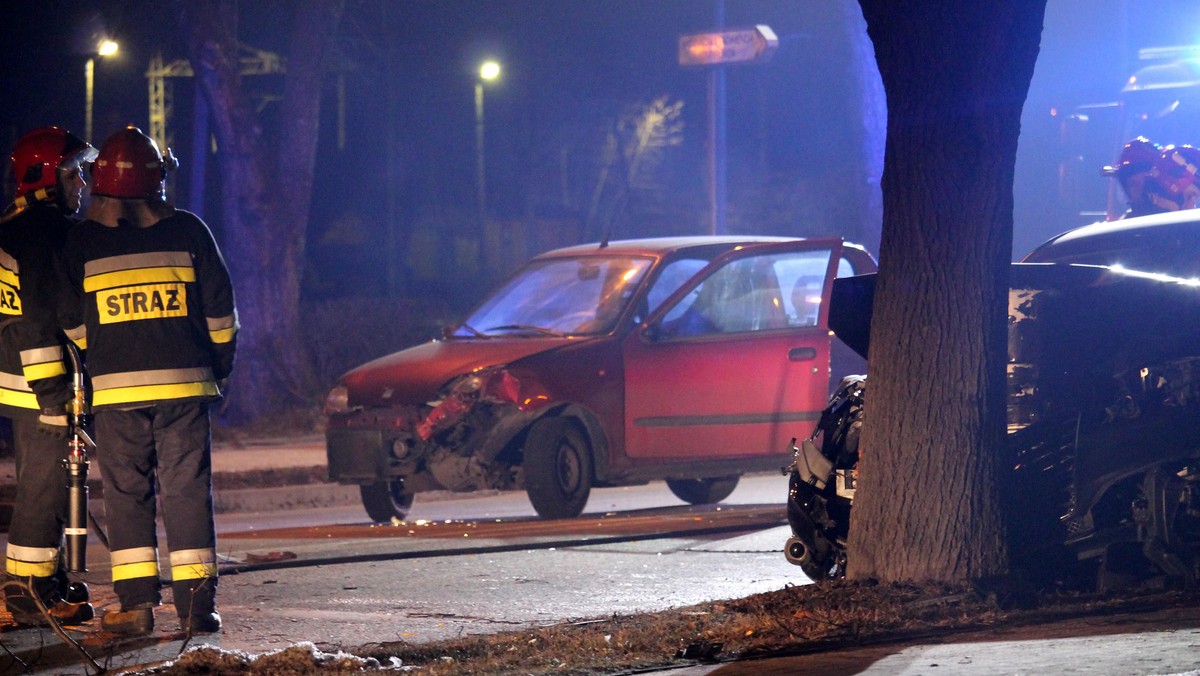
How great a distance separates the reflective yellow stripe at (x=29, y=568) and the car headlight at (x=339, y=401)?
13.3ft

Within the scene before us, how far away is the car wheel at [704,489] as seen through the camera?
11.6 metres

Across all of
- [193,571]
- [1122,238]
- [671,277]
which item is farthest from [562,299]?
[193,571]

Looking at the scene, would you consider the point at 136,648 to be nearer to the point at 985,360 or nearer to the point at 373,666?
the point at 373,666

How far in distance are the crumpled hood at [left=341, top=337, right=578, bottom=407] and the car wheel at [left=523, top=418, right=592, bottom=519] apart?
1.61 ft

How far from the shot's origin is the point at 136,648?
586 cm

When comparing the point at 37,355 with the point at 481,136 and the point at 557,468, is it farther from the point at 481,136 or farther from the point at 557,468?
the point at 481,136

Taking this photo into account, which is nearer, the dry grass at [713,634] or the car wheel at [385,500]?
the dry grass at [713,634]

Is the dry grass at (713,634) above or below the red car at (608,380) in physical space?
below

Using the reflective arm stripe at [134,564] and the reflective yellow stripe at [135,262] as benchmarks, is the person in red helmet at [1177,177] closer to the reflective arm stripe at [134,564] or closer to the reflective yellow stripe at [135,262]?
the reflective yellow stripe at [135,262]

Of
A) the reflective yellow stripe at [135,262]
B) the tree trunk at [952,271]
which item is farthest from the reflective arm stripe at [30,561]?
the tree trunk at [952,271]

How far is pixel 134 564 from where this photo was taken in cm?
611

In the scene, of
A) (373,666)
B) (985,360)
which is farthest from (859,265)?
(373,666)

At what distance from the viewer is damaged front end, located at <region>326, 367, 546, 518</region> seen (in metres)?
10.1

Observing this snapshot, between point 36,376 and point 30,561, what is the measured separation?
0.71m
